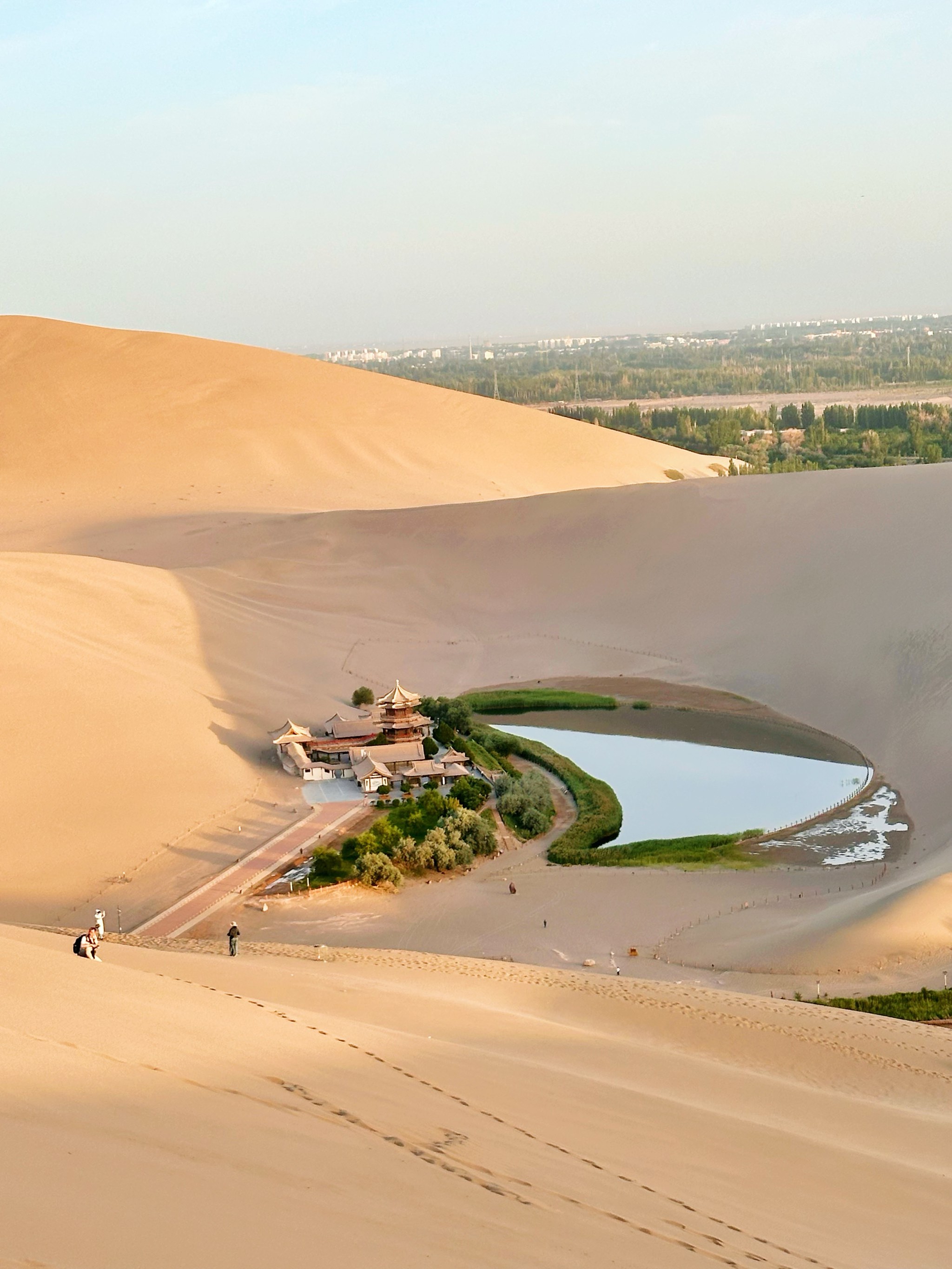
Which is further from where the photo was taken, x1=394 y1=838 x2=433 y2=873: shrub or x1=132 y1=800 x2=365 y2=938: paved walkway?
x1=394 y1=838 x2=433 y2=873: shrub

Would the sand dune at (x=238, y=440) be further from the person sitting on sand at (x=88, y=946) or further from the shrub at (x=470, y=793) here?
the person sitting on sand at (x=88, y=946)

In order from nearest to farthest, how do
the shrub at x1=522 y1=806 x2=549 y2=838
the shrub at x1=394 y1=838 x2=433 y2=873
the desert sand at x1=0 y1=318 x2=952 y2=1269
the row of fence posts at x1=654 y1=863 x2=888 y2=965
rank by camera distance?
1. the desert sand at x1=0 y1=318 x2=952 y2=1269
2. the row of fence posts at x1=654 y1=863 x2=888 y2=965
3. the shrub at x1=394 y1=838 x2=433 y2=873
4. the shrub at x1=522 y1=806 x2=549 y2=838

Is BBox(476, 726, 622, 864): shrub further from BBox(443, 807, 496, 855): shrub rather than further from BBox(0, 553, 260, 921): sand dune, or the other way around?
BBox(0, 553, 260, 921): sand dune

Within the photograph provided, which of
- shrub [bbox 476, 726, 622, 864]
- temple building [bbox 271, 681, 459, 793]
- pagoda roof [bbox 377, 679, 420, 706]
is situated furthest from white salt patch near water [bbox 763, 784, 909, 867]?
pagoda roof [bbox 377, 679, 420, 706]

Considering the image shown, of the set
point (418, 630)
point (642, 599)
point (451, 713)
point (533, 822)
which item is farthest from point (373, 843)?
point (642, 599)

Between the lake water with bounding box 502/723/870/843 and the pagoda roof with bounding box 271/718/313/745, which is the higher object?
the pagoda roof with bounding box 271/718/313/745

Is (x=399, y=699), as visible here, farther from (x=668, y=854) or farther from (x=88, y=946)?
(x=88, y=946)
